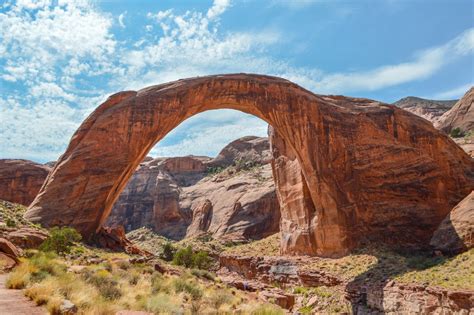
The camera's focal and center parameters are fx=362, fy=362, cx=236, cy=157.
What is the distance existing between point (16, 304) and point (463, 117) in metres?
54.8

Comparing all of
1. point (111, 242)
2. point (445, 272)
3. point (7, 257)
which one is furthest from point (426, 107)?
point (7, 257)

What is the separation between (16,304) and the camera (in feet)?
19.6

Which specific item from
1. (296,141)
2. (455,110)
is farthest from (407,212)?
(455,110)

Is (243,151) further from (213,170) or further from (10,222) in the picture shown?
(10,222)

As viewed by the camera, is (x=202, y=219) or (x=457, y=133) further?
(x=202, y=219)

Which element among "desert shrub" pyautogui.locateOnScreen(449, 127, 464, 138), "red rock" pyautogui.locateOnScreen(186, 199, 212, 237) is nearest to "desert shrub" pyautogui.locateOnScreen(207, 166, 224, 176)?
"red rock" pyautogui.locateOnScreen(186, 199, 212, 237)

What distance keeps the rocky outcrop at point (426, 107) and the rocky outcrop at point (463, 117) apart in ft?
74.0

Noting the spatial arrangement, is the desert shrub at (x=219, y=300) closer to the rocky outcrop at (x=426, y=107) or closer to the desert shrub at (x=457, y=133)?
the desert shrub at (x=457, y=133)

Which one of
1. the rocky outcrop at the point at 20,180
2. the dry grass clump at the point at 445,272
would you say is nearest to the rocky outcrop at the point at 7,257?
the dry grass clump at the point at 445,272

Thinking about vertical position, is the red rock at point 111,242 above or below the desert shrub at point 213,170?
below

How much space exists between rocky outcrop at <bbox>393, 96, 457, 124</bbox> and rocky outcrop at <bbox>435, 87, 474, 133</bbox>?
2255cm

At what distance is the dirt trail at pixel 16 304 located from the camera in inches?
218

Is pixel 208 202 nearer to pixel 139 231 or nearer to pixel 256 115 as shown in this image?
pixel 139 231

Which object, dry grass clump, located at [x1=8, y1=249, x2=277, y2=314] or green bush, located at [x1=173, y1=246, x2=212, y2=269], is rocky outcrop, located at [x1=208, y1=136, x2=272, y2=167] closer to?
green bush, located at [x1=173, y1=246, x2=212, y2=269]
